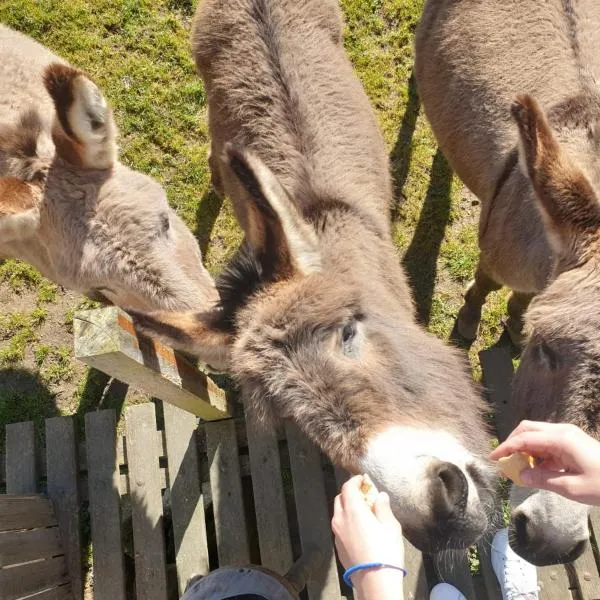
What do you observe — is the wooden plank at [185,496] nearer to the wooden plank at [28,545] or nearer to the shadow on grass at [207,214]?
the wooden plank at [28,545]

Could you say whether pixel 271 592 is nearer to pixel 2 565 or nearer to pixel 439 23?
pixel 2 565

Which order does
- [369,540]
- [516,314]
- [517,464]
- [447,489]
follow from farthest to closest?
[516,314], [517,464], [447,489], [369,540]

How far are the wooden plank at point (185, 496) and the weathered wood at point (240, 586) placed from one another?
0.81 meters

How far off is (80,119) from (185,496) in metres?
2.58

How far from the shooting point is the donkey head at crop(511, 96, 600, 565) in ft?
7.80

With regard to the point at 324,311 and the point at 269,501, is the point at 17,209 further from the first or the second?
the point at 269,501

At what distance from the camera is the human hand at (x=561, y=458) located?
6.40 feet

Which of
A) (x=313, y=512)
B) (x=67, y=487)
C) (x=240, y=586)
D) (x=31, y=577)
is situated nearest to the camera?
(x=240, y=586)

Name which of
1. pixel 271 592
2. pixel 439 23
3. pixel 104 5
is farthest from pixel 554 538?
pixel 104 5

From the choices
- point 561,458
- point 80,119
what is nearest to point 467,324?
point 561,458

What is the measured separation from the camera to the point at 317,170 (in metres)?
3.31

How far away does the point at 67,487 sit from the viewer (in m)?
3.94

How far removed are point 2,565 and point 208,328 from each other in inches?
75.7

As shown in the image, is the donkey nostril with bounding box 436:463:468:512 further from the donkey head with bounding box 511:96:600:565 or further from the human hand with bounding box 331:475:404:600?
the donkey head with bounding box 511:96:600:565
